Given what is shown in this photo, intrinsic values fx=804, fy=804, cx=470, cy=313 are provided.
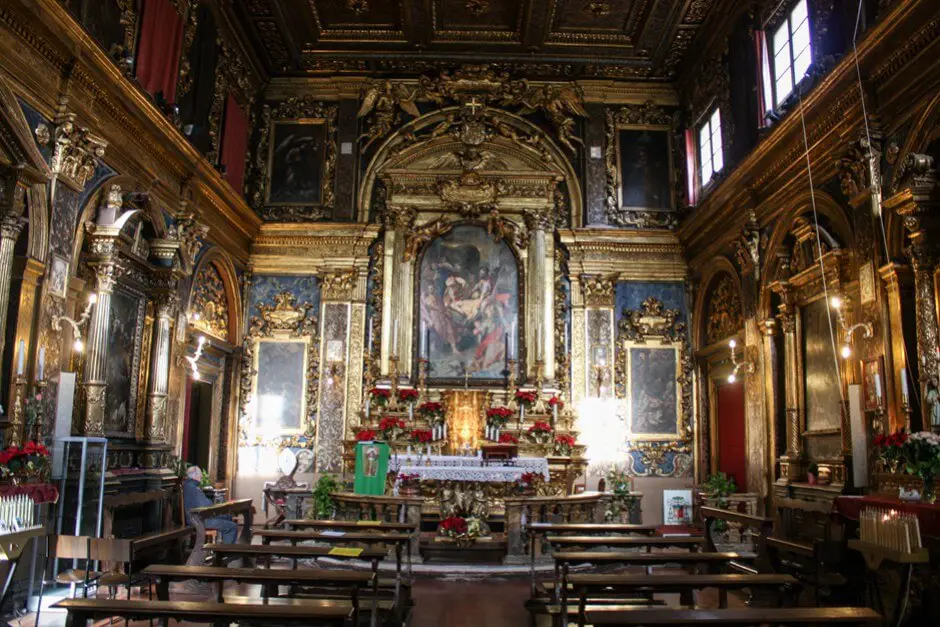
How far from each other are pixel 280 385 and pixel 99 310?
6357mm

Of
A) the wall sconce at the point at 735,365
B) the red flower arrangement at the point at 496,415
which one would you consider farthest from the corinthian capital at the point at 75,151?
the wall sconce at the point at 735,365

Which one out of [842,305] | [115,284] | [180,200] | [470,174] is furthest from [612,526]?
[470,174]

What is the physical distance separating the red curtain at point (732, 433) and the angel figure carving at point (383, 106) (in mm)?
8924

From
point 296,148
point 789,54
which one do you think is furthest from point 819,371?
point 296,148

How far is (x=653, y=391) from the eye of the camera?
55.0ft

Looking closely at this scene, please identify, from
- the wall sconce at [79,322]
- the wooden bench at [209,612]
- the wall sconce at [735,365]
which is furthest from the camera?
the wall sconce at [735,365]

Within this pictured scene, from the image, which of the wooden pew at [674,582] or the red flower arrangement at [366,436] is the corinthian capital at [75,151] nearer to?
the red flower arrangement at [366,436]

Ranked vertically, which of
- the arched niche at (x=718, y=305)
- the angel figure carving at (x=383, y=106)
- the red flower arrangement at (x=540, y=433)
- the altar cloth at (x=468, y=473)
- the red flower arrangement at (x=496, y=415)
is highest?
the angel figure carving at (x=383, y=106)

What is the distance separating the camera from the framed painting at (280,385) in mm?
16562

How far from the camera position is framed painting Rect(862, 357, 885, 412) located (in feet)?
30.3

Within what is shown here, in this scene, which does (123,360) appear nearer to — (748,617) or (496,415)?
(496,415)

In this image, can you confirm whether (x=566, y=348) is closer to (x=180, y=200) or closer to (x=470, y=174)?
(x=470, y=174)

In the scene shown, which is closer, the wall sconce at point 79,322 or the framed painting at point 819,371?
the wall sconce at point 79,322

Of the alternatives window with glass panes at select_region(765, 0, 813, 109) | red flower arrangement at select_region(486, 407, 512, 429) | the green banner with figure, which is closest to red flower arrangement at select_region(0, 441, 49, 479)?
the green banner with figure
